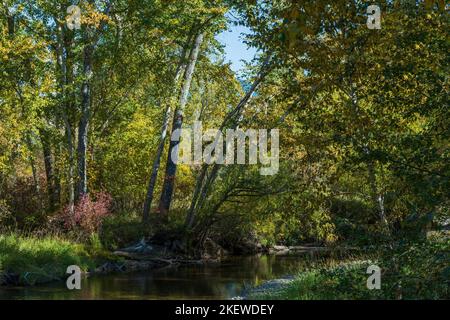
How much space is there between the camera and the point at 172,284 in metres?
15.6

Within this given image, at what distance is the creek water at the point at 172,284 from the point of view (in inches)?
518

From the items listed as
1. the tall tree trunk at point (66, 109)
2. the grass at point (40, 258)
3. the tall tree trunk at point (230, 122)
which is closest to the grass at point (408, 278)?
the grass at point (40, 258)

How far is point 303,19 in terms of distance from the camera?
4.91m

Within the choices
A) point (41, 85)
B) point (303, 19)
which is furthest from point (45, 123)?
point (303, 19)

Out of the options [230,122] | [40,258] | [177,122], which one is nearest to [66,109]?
[177,122]

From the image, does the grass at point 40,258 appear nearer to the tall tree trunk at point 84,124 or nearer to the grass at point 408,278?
the tall tree trunk at point 84,124

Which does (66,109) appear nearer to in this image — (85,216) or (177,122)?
(85,216)

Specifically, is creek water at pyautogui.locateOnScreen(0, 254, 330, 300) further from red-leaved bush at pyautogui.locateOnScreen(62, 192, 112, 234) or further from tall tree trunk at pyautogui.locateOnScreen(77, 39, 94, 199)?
tall tree trunk at pyautogui.locateOnScreen(77, 39, 94, 199)

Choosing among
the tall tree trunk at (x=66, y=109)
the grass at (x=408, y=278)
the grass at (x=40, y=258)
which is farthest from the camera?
the tall tree trunk at (x=66, y=109)

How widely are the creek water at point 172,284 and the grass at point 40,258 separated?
2.46ft

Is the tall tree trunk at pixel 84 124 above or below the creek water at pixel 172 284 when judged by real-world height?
above

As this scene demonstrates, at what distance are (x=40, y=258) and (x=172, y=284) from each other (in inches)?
159
